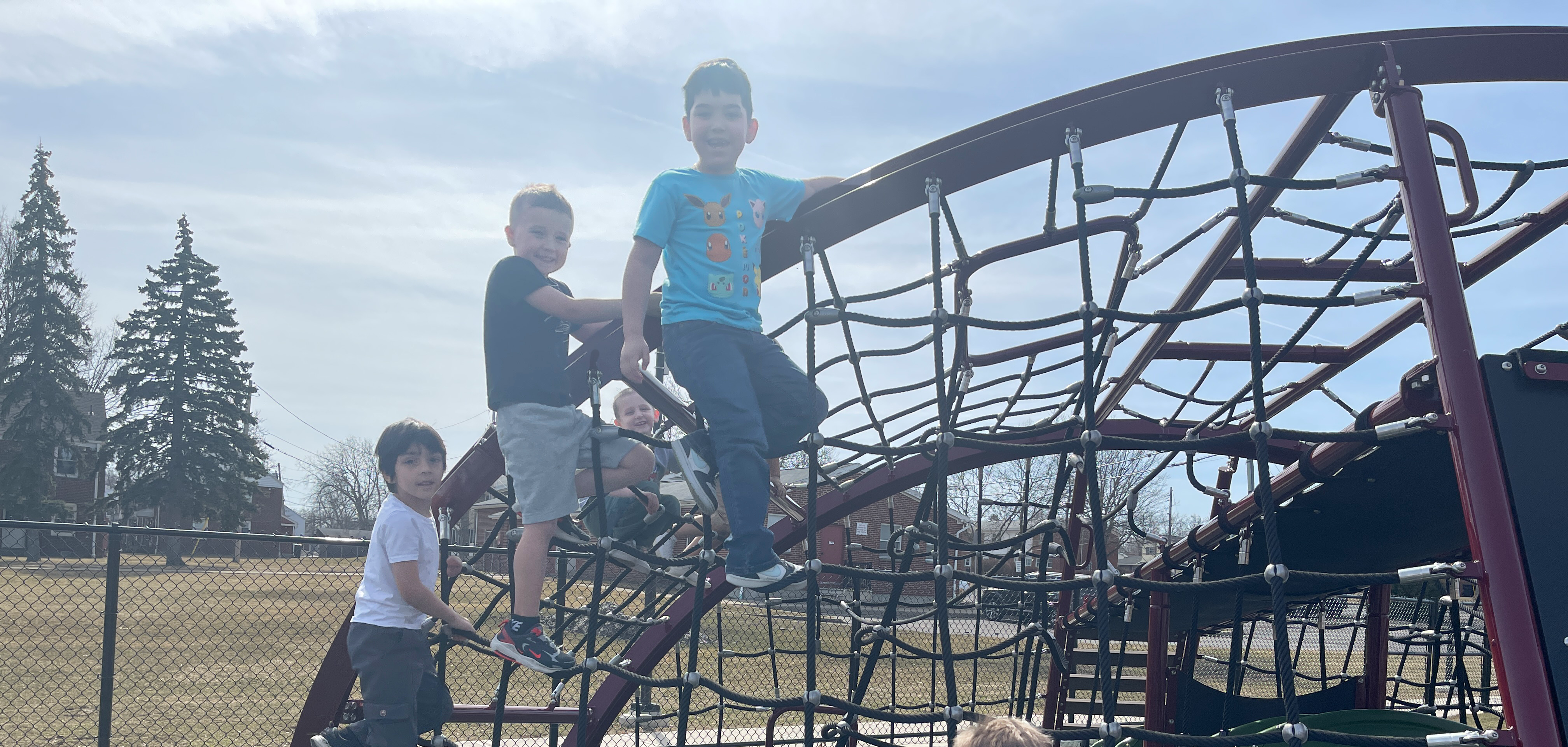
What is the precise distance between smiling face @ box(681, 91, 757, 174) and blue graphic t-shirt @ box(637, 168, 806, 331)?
55 mm

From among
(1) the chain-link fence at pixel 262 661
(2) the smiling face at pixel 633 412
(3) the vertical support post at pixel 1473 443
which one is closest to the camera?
(3) the vertical support post at pixel 1473 443

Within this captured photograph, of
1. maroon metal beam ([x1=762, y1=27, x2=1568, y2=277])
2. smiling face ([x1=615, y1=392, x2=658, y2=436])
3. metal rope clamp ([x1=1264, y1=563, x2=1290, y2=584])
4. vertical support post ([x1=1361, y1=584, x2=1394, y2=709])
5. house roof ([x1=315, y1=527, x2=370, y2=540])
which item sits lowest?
vertical support post ([x1=1361, y1=584, x2=1394, y2=709])

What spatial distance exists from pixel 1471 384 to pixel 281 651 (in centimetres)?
1239

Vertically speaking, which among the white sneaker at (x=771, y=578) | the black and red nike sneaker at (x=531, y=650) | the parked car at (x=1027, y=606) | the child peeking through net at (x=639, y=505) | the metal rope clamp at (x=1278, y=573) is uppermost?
the child peeking through net at (x=639, y=505)

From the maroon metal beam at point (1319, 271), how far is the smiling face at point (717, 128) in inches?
85.9

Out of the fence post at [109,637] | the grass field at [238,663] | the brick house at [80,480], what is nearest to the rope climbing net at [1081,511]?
the grass field at [238,663]

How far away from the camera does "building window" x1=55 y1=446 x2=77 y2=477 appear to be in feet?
112

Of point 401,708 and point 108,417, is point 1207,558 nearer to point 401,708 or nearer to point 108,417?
point 401,708

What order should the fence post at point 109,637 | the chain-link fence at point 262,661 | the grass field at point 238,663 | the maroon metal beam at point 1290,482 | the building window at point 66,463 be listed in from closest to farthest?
the maroon metal beam at point 1290,482, the fence post at point 109,637, the chain-link fence at point 262,661, the grass field at point 238,663, the building window at point 66,463

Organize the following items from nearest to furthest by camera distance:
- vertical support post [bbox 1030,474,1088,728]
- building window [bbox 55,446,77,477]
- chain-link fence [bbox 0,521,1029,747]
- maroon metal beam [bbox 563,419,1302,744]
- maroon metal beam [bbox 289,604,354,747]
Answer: maroon metal beam [bbox 289,604,354,747], maroon metal beam [bbox 563,419,1302,744], vertical support post [bbox 1030,474,1088,728], chain-link fence [bbox 0,521,1029,747], building window [bbox 55,446,77,477]

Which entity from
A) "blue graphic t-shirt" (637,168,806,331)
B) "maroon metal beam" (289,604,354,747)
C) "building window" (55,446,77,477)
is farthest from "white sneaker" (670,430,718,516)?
"building window" (55,446,77,477)

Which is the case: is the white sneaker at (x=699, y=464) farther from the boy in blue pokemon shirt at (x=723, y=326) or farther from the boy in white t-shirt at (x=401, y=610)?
the boy in white t-shirt at (x=401, y=610)

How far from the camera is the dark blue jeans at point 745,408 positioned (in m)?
2.69

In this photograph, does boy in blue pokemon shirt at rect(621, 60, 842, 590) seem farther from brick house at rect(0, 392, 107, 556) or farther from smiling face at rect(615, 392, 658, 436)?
brick house at rect(0, 392, 107, 556)
